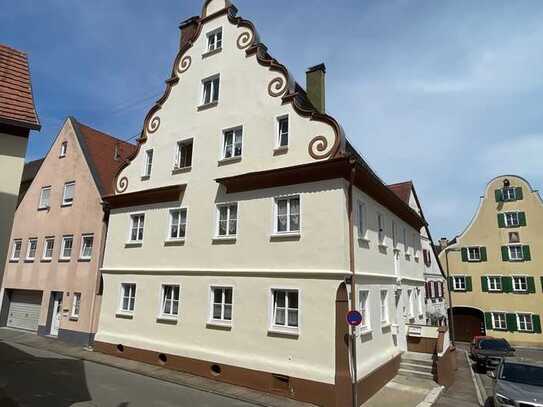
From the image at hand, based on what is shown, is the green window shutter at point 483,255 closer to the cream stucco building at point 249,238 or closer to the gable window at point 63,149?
the cream stucco building at point 249,238

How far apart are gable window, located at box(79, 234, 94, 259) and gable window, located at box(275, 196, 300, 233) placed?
12.4 meters

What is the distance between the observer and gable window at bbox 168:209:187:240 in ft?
53.3

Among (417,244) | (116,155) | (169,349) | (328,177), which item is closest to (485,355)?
(417,244)

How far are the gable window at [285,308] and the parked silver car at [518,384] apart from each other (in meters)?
6.15

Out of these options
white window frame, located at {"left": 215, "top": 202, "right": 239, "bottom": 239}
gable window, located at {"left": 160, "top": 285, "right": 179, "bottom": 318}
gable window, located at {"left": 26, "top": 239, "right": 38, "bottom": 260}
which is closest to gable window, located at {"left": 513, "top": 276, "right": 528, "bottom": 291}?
white window frame, located at {"left": 215, "top": 202, "right": 239, "bottom": 239}

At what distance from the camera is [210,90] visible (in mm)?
16984

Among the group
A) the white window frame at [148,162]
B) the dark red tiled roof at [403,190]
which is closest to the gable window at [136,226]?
the white window frame at [148,162]

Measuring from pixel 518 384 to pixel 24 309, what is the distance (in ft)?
85.6

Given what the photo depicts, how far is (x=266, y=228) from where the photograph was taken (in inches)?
534

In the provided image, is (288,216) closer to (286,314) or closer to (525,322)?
(286,314)

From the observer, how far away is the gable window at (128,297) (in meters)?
17.3

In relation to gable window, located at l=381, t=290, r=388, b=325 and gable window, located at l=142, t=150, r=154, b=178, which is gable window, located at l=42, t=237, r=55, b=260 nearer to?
gable window, located at l=142, t=150, r=154, b=178

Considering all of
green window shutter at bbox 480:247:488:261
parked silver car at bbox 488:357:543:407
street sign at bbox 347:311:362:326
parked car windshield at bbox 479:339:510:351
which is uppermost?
green window shutter at bbox 480:247:488:261

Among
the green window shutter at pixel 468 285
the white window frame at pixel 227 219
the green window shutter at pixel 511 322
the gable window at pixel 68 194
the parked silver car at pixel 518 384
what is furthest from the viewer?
the green window shutter at pixel 468 285
